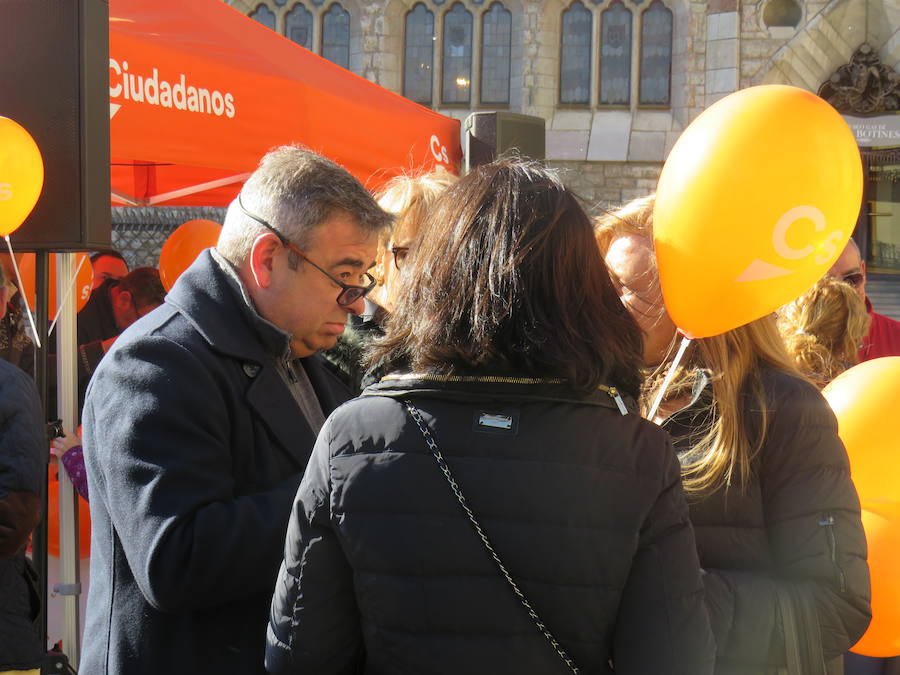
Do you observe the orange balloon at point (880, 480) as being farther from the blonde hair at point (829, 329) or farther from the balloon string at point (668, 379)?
the blonde hair at point (829, 329)

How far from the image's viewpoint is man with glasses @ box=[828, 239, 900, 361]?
3338mm

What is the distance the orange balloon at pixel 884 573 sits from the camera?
190cm

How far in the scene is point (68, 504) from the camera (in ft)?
9.02

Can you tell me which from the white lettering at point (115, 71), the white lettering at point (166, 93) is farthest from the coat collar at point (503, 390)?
the white lettering at point (115, 71)

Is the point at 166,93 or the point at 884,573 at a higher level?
the point at 166,93

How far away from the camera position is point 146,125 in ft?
11.1

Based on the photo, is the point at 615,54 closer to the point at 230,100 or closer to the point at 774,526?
the point at 230,100

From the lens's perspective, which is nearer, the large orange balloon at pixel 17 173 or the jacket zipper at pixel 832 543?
the jacket zipper at pixel 832 543

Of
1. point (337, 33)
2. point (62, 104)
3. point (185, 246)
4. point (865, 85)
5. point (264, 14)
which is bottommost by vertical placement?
point (185, 246)

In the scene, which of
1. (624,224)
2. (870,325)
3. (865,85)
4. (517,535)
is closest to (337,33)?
(865,85)

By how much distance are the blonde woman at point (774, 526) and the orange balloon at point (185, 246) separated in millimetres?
3954

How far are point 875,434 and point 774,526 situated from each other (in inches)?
18.2

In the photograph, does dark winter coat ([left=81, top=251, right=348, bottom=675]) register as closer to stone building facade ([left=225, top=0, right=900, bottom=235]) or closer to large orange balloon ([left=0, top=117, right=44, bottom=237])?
large orange balloon ([left=0, top=117, right=44, bottom=237])

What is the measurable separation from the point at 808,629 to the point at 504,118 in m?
3.61
